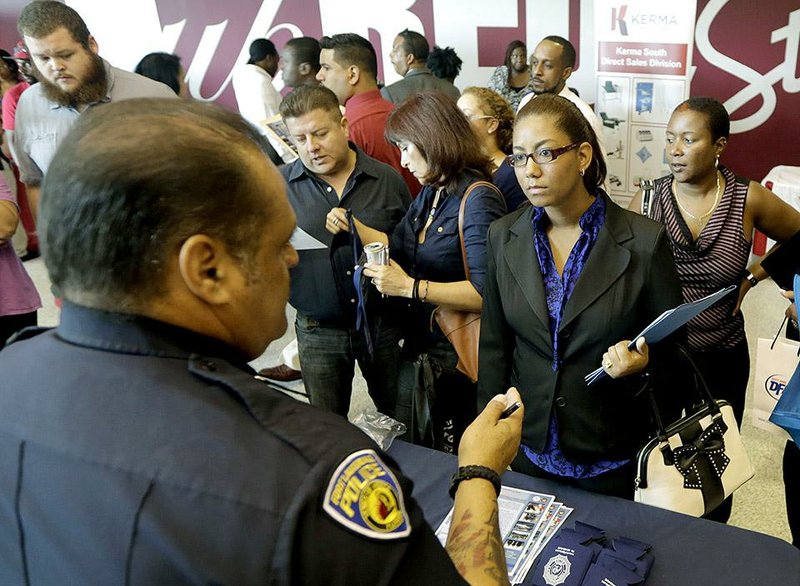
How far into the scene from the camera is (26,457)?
2.39ft

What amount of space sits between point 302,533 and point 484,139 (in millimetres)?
2597

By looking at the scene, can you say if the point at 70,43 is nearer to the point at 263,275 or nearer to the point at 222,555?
the point at 263,275

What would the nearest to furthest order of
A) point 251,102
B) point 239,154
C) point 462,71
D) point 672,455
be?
point 239,154, point 672,455, point 251,102, point 462,71

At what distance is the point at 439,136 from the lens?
230 centimetres

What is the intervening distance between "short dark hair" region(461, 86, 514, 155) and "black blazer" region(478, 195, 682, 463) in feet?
4.05

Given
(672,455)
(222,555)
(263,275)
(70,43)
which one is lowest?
(672,455)

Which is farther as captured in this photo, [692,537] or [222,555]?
[692,537]

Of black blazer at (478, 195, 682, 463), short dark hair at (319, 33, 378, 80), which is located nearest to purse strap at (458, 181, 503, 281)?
black blazer at (478, 195, 682, 463)

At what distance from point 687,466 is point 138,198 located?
1414 millimetres

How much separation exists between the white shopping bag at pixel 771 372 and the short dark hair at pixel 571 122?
3.40ft

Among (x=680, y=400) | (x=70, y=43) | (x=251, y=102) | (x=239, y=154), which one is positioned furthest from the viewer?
(x=251, y=102)

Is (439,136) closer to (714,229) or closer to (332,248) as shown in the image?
(332,248)

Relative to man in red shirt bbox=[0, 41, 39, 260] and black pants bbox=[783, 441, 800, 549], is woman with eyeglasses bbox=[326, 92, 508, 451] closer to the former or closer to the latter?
black pants bbox=[783, 441, 800, 549]

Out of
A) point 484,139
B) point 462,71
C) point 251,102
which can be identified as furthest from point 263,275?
point 462,71
